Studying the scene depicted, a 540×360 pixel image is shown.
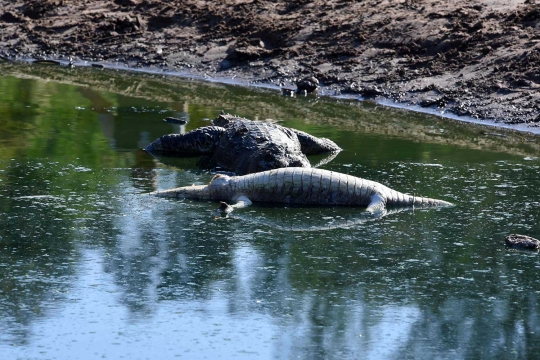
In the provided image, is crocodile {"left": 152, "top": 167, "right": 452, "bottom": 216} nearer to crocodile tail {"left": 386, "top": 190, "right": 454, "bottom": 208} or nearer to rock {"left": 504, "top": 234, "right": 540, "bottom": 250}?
crocodile tail {"left": 386, "top": 190, "right": 454, "bottom": 208}

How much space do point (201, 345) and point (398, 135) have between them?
6.92 m

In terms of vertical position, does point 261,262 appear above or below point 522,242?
below

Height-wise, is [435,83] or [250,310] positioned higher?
[435,83]

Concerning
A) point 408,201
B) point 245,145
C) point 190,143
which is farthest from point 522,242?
point 190,143

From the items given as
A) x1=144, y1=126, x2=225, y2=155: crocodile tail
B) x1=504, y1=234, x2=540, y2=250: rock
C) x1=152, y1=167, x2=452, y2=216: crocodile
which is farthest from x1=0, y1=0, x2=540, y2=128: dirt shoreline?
x1=504, y1=234, x2=540, y2=250: rock

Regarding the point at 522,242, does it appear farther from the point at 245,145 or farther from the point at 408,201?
the point at 245,145

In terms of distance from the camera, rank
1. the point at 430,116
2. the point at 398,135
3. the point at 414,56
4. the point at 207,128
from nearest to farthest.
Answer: the point at 207,128
the point at 398,135
the point at 430,116
the point at 414,56

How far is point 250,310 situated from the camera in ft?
20.5

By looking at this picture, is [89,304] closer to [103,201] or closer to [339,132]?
[103,201]

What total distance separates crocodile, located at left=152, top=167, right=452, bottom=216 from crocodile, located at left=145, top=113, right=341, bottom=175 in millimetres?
756

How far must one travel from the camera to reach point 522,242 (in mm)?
7551

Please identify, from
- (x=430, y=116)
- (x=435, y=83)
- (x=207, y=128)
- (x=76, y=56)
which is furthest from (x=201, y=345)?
(x=76, y=56)

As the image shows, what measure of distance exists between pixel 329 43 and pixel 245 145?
695cm

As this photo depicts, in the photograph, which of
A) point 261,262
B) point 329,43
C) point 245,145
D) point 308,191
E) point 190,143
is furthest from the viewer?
point 329,43
